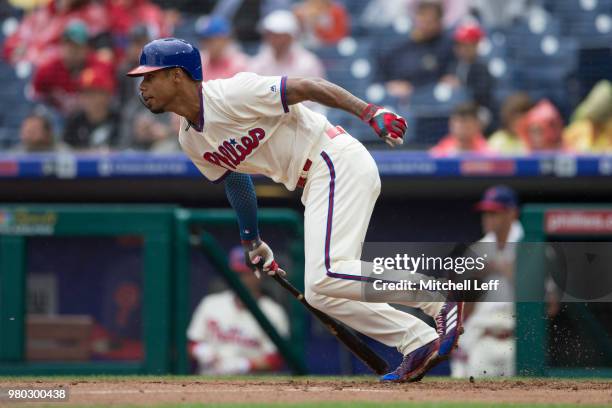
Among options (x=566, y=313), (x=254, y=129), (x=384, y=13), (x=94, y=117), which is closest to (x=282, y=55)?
(x=384, y=13)

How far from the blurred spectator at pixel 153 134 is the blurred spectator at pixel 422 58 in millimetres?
1755

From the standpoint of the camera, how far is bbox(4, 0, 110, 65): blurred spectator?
365 inches

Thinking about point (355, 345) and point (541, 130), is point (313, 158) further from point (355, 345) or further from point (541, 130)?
point (541, 130)

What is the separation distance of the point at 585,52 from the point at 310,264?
16.4 ft

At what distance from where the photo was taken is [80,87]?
8.89 metres

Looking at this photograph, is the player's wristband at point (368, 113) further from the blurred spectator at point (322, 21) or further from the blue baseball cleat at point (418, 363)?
the blurred spectator at point (322, 21)

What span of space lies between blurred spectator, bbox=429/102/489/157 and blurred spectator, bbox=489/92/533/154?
0.14 m

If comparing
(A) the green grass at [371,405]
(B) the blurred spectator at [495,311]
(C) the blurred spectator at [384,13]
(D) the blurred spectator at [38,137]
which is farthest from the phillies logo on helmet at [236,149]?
(C) the blurred spectator at [384,13]

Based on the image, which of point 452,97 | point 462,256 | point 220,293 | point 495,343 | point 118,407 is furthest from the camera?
point 452,97

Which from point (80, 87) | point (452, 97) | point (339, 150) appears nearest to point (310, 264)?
point (339, 150)

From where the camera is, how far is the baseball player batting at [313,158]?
14.6ft

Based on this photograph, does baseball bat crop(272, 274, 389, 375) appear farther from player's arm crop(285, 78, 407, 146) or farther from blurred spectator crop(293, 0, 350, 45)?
blurred spectator crop(293, 0, 350, 45)

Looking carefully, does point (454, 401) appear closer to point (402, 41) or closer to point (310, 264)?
point (310, 264)

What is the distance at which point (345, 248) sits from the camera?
14.5 ft
